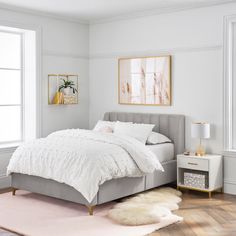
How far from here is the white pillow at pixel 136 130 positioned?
5.77 metres

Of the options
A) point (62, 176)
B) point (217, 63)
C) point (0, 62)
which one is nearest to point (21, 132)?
point (0, 62)

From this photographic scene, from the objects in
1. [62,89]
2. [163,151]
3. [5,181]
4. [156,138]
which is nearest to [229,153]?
[163,151]

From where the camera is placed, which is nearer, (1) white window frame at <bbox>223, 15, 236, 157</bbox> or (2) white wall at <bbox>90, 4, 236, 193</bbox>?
(1) white window frame at <bbox>223, 15, 236, 157</bbox>

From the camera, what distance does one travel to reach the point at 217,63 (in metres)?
5.62

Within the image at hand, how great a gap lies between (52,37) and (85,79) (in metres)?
0.97

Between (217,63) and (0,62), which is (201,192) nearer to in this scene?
(217,63)

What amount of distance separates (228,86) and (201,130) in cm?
68

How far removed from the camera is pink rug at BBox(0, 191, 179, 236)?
404cm

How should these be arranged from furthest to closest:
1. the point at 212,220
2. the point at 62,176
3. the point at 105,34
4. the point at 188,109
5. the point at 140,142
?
the point at 105,34 < the point at 188,109 < the point at 140,142 < the point at 62,176 < the point at 212,220

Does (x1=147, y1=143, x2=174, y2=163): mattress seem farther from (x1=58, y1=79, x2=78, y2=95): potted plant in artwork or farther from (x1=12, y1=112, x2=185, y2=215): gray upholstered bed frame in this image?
(x1=58, y1=79, x2=78, y2=95): potted plant in artwork

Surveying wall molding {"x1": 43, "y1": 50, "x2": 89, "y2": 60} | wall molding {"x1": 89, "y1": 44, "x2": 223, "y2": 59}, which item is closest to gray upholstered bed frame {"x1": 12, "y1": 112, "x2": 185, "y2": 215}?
wall molding {"x1": 89, "y1": 44, "x2": 223, "y2": 59}

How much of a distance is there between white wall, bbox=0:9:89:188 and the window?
165 mm

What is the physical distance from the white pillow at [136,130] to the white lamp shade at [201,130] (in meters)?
0.65

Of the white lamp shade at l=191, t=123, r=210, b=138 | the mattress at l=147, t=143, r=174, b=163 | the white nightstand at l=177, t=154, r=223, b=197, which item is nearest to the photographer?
the white nightstand at l=177, t=154, r=223, b=197
